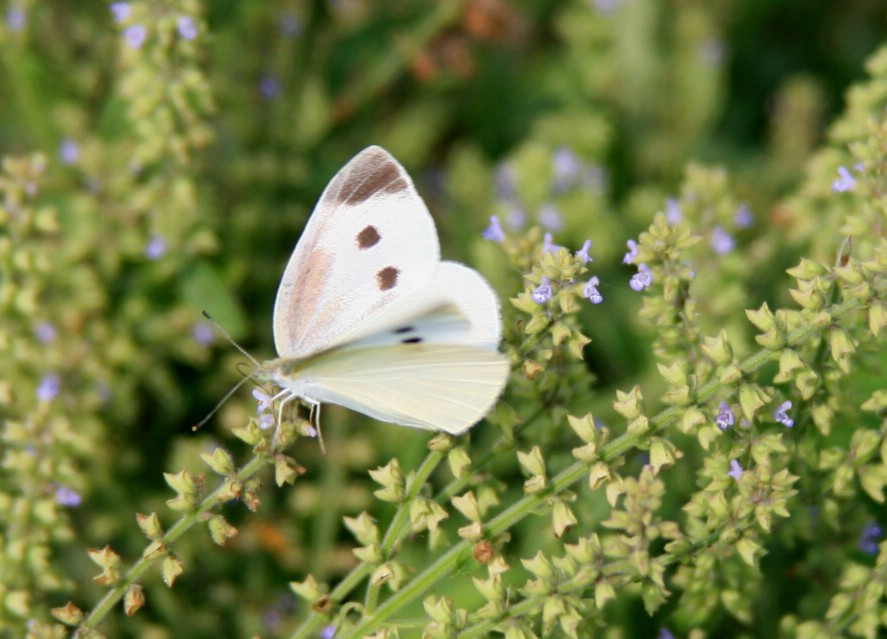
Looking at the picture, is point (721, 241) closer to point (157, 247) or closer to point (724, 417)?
point (724, 417)

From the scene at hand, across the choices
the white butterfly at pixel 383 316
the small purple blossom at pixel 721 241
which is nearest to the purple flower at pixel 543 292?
the white butterfly at pixel 383 316

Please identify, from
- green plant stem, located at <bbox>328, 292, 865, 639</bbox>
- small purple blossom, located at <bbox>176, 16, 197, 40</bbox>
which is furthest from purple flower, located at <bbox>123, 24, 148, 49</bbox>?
green plant stem, located at <bbox>328, 292, 865, 639</bbox>

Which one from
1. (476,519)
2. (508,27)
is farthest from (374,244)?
(508,27)

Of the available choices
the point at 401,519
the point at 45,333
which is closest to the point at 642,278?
the point at 401,519

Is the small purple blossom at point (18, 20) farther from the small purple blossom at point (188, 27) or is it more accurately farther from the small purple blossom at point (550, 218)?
the small purple blossom at point (550, 218)

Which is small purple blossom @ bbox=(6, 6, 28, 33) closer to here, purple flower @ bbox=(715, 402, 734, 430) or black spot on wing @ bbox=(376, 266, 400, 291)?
black spot on wing @ bbox=(376, 266, 400, 291)

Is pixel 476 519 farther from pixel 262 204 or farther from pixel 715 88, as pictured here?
pixel 715 88
